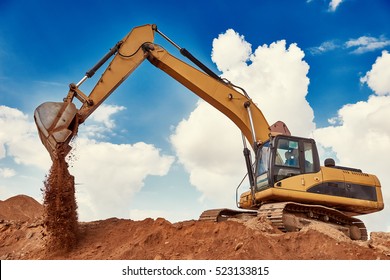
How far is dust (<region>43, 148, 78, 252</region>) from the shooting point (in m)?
8.51

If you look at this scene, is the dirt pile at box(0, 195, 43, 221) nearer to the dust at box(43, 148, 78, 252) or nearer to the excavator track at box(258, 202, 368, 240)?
the dust at box(43, 148, 78, 252)

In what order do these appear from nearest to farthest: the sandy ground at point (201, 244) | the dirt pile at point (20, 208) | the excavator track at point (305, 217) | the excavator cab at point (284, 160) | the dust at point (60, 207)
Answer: the sandy ground at point (201, 244) → the dust at point (60, 207) → the excavator track at point (305, 217) → the excavator cab at point (284, 160) → the dirt pile at point (20, 208)

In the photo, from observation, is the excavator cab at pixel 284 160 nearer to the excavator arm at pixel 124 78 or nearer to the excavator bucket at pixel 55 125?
the excavator arm at pixel 124 78

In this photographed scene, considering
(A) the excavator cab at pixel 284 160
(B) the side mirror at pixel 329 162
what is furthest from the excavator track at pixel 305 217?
(B) the side mirror at pixel 329 162

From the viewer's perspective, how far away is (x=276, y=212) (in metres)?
9.35

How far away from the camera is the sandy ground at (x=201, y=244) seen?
7.30 meters

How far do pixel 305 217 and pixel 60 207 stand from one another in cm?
553

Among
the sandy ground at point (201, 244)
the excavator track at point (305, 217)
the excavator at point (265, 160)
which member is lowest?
the sandy ground at point (201, 244)

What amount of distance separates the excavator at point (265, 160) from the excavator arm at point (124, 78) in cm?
2

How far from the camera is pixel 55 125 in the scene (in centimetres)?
848

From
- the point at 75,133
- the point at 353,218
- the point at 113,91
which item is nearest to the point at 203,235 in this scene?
the point at 75,133

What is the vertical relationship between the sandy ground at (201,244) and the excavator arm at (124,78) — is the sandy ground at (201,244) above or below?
below

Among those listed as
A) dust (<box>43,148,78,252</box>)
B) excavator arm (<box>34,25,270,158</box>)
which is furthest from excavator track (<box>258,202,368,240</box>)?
dust (<box>43,148,78,252</box>)

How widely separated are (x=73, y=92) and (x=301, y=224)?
19.4ft
